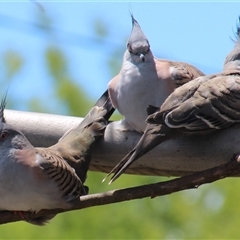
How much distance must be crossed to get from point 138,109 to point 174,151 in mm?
683

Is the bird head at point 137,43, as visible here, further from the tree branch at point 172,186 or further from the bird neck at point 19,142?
the tree branch at point 172,186

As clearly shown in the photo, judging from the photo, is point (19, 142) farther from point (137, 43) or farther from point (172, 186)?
point (137, 43)

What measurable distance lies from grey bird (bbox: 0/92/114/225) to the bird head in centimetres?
83

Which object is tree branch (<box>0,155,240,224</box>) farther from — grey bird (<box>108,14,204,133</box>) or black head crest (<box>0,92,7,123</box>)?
grey bird (<box>108,14,204,133</box>)

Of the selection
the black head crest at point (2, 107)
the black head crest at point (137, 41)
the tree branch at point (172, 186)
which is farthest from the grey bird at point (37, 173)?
the black head crest at point (137, 41)

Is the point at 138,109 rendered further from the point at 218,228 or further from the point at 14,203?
the point at 218,228

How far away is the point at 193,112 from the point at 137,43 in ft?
3.02

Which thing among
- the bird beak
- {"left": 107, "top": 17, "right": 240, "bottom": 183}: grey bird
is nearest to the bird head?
the bird beak

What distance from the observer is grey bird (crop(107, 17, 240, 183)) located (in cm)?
348

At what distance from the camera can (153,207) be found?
31.1 ft

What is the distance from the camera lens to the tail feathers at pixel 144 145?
133 inches

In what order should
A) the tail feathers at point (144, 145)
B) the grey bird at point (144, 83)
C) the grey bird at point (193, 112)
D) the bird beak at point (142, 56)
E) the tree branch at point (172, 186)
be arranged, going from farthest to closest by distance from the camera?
1. the bird beak at point (142, 56)
2. the grey bird at point (144, 83)
3. the grey bird at point (193, 112)
4. the tail feathers at point (144, 145)
5. the tree branch at point (172, 186)

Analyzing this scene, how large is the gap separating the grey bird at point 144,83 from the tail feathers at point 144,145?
1.23 ft

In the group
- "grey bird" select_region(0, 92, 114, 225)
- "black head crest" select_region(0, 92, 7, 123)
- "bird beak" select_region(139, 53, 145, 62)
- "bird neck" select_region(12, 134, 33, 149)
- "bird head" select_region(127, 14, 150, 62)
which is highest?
"bird head" select_region(127, 14, 150, 62)
